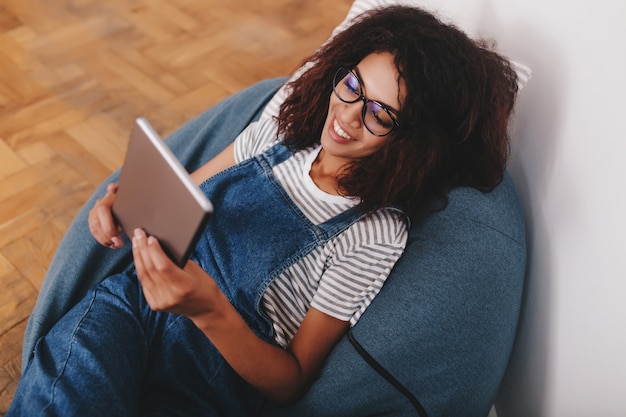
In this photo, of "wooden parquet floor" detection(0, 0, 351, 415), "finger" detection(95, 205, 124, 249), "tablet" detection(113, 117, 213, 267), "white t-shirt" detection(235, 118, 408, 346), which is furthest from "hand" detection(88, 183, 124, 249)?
"wooden parquet floor" detection(0, 0, 351, 415)

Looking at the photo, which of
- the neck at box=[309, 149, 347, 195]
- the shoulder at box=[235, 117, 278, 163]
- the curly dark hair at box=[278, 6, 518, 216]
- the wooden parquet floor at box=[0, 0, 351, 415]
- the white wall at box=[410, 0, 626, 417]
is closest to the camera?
the white wall at box=[410, 0, 626, 417]

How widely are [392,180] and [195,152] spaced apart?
608mm

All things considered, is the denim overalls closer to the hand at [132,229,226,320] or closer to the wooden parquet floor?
the hand at [132,229,226,320]

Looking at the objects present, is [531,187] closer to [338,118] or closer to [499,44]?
[499,44]

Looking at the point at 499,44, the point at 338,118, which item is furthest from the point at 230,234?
the point at 499,44

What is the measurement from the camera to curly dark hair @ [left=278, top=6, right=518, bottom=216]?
112 cm

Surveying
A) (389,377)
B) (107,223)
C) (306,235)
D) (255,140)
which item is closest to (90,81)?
(255,140)

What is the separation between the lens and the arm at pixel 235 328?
0.96 metres

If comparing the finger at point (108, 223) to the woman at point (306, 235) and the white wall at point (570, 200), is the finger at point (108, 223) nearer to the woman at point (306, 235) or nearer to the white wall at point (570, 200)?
the woman at point (306, 235)

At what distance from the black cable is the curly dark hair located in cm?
25

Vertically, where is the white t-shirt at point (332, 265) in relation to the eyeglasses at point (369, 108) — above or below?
below

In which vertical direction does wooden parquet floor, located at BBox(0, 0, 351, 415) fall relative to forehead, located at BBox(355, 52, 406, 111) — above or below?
below

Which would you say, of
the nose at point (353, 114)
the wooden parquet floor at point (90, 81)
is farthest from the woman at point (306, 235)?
the wooden parquet floor at point (90, 81)

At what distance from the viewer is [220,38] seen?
2.67 meters
